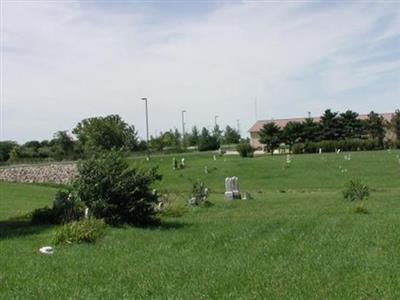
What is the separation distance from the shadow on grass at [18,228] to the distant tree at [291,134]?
70.5 meters

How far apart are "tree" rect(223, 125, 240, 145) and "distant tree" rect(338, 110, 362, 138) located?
36.1 metres

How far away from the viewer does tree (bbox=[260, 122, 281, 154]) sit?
85.0 meters

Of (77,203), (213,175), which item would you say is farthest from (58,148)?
(77,203)

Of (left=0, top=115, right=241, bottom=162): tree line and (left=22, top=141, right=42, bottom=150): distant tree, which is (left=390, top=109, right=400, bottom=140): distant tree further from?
(left=22, top=141, right=42, bottom=150): distant tree

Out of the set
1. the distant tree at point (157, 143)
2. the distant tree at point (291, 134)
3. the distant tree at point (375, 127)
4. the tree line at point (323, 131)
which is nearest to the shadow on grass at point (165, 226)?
the tree line at point (323, 131)

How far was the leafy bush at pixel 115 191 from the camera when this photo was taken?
15.0m

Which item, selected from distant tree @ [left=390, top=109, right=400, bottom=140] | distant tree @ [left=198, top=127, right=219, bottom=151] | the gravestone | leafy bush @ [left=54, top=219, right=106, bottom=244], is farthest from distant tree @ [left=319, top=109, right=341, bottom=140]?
leafy bush @ [left=54, top=219, right=106, bottom=244]

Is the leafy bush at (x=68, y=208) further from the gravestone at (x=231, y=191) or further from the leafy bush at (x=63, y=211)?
the gravestone at (x=231, y=191)

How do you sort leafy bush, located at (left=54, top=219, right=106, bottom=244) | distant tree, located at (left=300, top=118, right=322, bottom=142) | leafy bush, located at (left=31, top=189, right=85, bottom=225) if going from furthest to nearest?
distant tree, located at (left=300, top=118, right=322, bottom=142) < leafy bush, located at (left=31, top=189, right=85, bottom=225) < leafy bush, located at (left=54, top=219, right=106, bottom=244)

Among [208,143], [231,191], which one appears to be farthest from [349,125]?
[231,191]

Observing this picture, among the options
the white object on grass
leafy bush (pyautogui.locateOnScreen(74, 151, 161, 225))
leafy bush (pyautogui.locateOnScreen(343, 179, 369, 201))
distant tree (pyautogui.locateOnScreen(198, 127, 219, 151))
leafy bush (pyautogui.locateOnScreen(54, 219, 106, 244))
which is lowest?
leafy bush (pyautogui.locateOnScreen(343, 179, 369, 201))

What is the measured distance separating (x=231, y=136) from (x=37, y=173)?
194 feet

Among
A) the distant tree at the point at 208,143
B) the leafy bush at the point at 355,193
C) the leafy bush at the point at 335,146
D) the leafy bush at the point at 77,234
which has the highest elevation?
the distant tree at the point at 208,143

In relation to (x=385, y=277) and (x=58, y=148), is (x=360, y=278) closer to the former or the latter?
(x=385, y=277)
